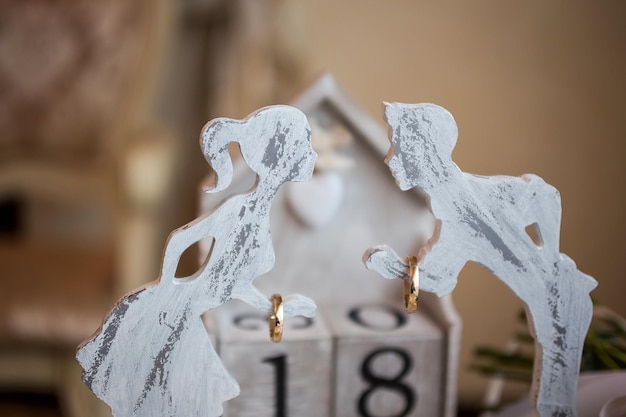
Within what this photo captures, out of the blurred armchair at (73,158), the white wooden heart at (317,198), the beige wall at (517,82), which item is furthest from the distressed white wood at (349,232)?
the beige wall at (517,82)

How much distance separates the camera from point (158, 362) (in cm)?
49

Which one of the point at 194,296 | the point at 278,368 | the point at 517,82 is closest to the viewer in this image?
the point at 194,296

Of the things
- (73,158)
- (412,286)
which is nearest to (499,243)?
(412,286)

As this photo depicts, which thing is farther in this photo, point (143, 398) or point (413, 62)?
point (413, 62)

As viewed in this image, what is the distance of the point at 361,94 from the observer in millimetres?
1577

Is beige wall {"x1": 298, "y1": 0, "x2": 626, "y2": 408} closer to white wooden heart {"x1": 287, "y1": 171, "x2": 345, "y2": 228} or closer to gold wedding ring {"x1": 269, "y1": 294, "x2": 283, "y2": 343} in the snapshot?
white wooden heart {"x1": 287, "y1": 171, "x2": 345, "y2": 228}

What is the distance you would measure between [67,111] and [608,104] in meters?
1.24

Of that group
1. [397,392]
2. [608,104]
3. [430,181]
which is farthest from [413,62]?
[430,181]

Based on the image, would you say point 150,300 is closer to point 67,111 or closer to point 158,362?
point 158,362

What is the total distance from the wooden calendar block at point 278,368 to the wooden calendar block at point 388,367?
0.02 meters

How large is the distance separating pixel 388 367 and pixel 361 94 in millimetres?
965

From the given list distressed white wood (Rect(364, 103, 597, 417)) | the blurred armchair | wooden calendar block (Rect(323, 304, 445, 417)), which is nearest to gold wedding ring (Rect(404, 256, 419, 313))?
distressed white wood (Rect(364, 103, 597, 417))

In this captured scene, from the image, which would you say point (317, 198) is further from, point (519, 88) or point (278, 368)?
point (519, 88)

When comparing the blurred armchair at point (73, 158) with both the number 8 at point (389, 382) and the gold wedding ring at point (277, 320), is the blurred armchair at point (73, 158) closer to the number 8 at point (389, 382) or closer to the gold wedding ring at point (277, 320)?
the number 8 at point (389, 382)
